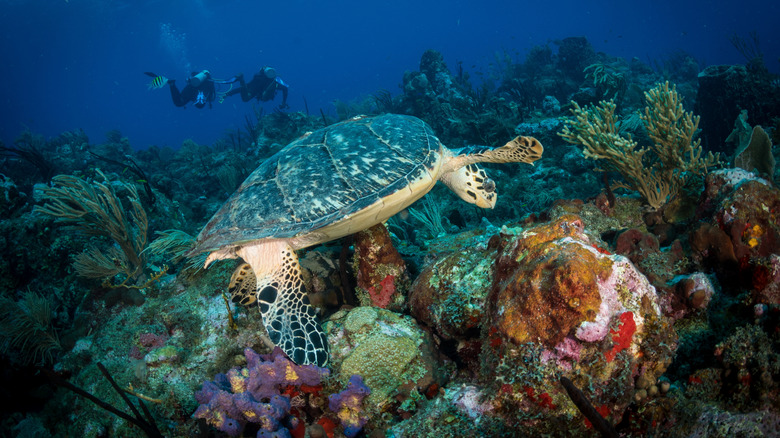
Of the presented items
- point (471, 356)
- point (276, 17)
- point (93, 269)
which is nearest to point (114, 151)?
point (93, 269)

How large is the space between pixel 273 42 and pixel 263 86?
4847 inches

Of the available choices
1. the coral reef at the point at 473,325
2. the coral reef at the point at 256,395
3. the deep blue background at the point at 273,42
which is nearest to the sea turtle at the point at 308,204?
the coral reef at the point at 256,395

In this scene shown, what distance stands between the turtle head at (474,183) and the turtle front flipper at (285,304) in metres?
2.35

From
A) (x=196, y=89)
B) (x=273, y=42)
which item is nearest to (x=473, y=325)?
(x=196, y=89)

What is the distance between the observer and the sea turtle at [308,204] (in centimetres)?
286

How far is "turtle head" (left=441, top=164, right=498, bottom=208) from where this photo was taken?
14.0 ft

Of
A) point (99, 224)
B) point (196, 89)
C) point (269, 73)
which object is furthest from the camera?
point (269, 73)

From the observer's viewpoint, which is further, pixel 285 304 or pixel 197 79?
pixel 197 79

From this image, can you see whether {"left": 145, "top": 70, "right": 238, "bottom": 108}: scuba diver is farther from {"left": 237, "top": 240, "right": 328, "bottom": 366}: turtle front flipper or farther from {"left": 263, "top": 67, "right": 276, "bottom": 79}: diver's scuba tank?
{"left": 237, "top": 240, "right": 328, "bottom": 366}: turtle front flipper

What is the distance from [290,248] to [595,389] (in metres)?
2.62

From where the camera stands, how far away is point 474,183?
4.28 m

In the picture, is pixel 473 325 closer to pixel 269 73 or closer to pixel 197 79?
pixel 269 73

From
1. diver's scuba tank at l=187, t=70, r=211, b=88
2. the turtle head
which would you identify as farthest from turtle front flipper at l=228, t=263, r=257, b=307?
diver's scuba tank at l=187, t=70, r=211, b=88

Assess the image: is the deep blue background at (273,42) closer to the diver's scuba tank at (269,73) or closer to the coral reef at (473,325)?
the diver's scuba tank at (269,73)
